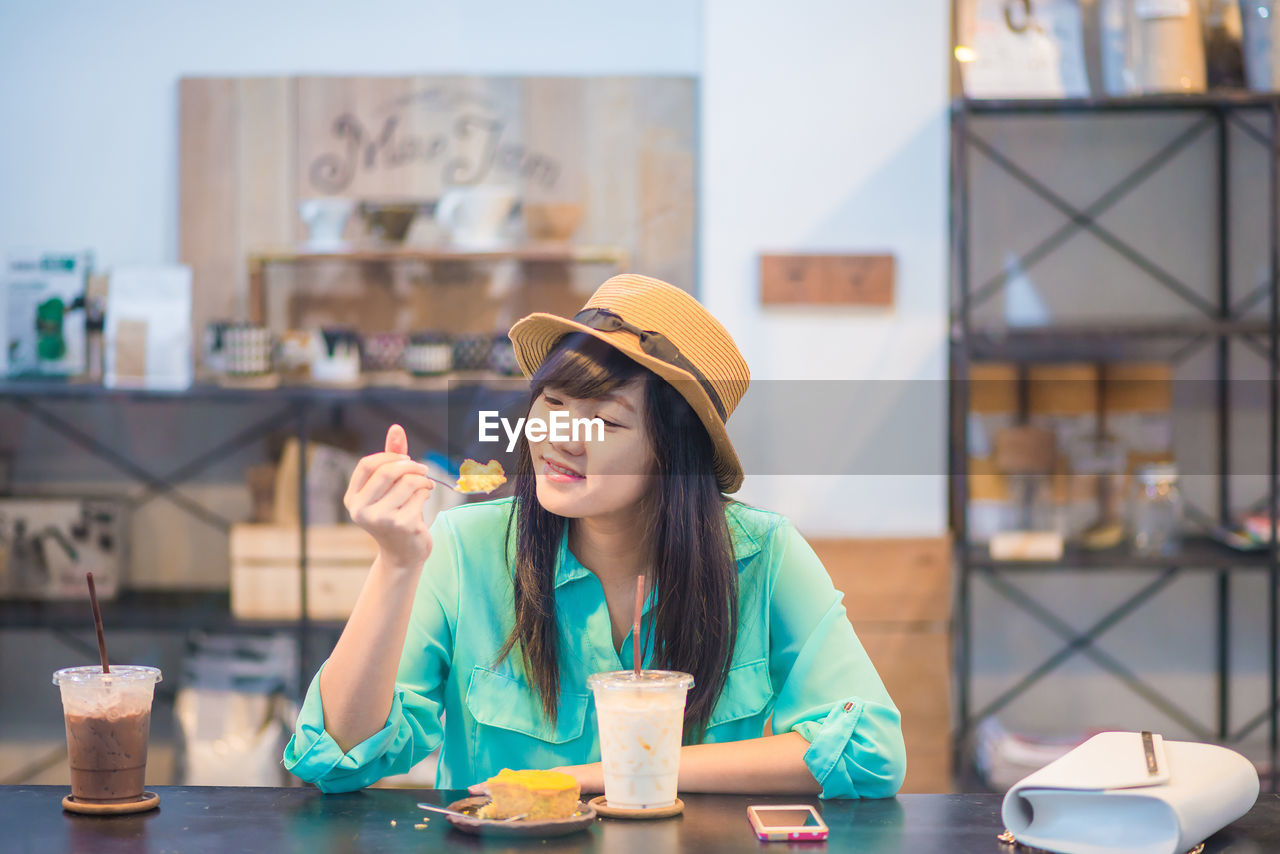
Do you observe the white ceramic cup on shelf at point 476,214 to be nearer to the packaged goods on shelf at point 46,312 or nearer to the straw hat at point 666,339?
the packaged goods on shelf at point 46,312

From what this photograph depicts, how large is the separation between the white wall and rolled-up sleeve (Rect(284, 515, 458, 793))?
4.57 ft

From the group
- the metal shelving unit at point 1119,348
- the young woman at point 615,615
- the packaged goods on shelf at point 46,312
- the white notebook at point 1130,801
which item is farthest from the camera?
the packaged goods on shelf at point 46,312

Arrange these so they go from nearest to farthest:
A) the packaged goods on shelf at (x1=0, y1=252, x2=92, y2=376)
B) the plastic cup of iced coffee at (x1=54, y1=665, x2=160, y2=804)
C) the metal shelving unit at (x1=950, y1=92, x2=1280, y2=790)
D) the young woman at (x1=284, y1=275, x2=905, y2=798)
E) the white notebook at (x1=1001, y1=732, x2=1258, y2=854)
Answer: the white notebook at (x1=1001, y1=732, x2=1258, y2=854) < the plastic cup of iced coffee at (x1=54, y1=665, x2=160, y2=804) < the young woman at (x1=284, y1=275, x2=905, y2=798) < the metal shelving unit at (x1=950, y1=92, x2=1280, y2=790) < the packaged goods on shelf at (x1=0, y1=252, x2=92, y2=376)

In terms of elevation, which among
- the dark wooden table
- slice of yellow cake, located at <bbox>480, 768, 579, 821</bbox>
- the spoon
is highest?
slice of yellow cake, located at <bbox>480, 768, 579, 821</bbox>

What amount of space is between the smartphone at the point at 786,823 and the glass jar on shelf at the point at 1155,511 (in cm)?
194

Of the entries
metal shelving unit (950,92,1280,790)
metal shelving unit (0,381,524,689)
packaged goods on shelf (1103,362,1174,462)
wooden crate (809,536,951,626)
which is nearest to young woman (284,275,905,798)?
metal shelving unit (0,381,524,689)

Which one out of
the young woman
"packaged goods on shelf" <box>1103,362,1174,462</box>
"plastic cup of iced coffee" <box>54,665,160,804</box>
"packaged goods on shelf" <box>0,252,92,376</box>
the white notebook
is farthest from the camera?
"packaged goods on shelf" <box>1103,362,1174,462</box>

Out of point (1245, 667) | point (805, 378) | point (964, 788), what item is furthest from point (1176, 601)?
point (805, 378)

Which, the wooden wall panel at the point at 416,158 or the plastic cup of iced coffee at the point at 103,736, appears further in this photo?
the wooden wall panel at the point at 416,158

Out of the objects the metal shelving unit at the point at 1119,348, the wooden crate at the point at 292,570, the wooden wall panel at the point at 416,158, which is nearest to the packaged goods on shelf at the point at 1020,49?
the metal shelving unit at the point at 1119,348

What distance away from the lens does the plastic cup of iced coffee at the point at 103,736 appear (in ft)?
3.72

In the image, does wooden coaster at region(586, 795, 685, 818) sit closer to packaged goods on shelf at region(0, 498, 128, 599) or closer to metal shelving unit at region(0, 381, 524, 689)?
metal shelving unit at region(0, 381, 524, 689)

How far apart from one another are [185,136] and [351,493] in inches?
83.3

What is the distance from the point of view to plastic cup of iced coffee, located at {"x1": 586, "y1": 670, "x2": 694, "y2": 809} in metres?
1.09
